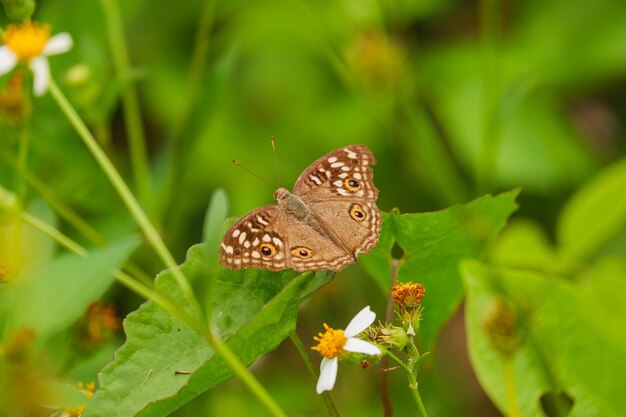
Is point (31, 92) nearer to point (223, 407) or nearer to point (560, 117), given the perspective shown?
point (223, 407)

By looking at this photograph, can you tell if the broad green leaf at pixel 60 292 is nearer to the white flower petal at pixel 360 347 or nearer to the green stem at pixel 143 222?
the green stem at pixel 143 222

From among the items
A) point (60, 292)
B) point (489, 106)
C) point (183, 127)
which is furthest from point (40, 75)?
point (489, 106)

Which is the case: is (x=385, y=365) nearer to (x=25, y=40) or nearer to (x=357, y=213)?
(x=357, y=213)

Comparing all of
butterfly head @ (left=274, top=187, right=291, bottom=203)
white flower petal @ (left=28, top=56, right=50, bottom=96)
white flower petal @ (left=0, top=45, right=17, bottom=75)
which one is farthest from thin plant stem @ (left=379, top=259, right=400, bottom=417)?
white flower petal @ (left=0, top=45, right=17, bottom=75)

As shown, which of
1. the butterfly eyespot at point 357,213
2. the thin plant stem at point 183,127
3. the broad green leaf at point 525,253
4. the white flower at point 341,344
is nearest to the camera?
the white flower at point 341,344

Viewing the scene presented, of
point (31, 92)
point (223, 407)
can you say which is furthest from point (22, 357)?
point (223, 407)

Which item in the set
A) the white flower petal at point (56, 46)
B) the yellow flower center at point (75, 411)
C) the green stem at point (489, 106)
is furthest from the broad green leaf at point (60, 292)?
the green stem at point (489, 106)
